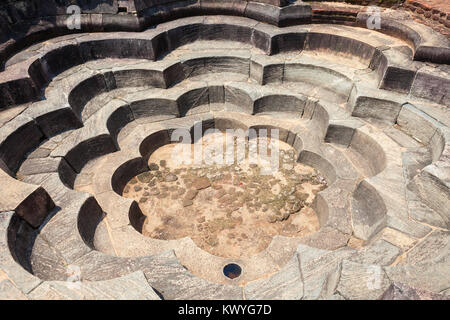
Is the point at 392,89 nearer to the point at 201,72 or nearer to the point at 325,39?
the point at 325,39

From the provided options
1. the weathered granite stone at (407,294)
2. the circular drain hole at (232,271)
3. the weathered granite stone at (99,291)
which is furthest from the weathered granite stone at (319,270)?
the weathered granite stone at (99,291)

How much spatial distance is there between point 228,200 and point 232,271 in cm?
158

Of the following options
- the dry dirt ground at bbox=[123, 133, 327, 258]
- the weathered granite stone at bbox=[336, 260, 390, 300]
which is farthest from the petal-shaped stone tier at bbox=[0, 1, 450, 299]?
the dry dirt ground at bbox=[123, 133, 327, 258]

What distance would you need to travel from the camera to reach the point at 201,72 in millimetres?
7395

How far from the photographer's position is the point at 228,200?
18.1 ft

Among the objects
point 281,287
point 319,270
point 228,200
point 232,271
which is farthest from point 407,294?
point 228,200


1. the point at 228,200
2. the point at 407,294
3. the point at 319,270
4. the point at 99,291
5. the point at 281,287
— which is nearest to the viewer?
the point at 407,294

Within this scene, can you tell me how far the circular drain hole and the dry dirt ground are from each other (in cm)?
49

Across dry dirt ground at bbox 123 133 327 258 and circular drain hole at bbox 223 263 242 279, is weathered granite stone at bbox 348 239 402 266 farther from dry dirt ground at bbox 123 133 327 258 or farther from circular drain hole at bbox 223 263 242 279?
circular drain hole at bbox 223 263 242 279

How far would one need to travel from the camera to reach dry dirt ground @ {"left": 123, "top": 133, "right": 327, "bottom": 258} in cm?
500

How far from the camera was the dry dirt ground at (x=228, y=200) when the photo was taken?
5.00m

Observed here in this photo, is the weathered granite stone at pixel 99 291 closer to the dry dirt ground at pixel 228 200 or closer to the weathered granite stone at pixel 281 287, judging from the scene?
the weathered granite stone at pixel 281 287

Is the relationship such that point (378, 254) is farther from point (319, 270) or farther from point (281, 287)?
point (281, 287)

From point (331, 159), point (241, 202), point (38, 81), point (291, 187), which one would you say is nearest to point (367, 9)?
point (331, 159)
